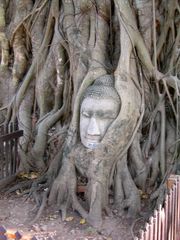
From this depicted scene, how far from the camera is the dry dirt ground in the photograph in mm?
3938

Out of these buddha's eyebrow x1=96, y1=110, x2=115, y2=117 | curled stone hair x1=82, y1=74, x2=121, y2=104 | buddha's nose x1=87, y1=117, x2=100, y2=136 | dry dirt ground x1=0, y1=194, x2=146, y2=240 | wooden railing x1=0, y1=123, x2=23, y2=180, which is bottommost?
dry dirt ground x1=0, y1=194, x2=146, y2=240

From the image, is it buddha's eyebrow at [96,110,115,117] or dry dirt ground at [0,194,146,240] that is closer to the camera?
dry dirt ground at [0,194,146,240]

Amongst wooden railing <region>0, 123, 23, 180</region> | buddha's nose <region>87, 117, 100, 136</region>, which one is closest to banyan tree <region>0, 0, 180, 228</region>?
buddha's nose <region>87, 117, 100, 136</region>

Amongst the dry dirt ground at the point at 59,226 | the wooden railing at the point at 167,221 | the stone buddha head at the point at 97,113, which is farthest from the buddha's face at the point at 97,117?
the wooden railing at the point at 167,221

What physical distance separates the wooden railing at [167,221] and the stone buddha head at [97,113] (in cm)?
135

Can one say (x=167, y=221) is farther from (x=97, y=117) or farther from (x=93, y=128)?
(x=97, y=117)

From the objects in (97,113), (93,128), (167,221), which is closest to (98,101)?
(97,113)

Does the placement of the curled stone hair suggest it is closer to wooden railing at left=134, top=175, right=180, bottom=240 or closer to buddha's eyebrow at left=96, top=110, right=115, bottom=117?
buddha's eyebrow at left=96, top=110, right=115, bottom=117

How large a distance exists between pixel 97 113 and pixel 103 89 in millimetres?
299

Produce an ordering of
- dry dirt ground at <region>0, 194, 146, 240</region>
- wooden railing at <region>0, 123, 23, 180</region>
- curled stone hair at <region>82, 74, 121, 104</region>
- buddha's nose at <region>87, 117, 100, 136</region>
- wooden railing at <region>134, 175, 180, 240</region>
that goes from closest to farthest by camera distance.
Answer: wooden railing at <region>134, 175, 180, 240</region> → dry dirt ground at <region>0, 194, 146, 240</region> → buddha's nose at <region>87, 117, 100, 136</region> → curled stone hair at <region>82, 74, 121, 104</region> → wooden railing at <region>0, 123, 23, 180</region>

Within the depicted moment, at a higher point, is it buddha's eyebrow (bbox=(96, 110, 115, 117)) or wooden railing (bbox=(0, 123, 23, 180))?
buddha's eyebrow (bbox=(96, 110, 115, 117))

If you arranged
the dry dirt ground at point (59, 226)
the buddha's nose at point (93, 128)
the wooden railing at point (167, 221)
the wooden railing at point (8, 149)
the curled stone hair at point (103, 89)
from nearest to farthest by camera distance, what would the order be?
the wooden railing at point (167, 221), the dry dirt ground at point (59, 226), the buddha's nose at point (93, 128), the curled stone hair at point (103, 89), the wooden railing at point (8, 149)

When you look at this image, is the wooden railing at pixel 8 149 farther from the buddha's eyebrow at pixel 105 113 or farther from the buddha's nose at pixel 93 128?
the buddha's eyebrow at pixel 105 113

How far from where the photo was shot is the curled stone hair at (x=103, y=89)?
4.50 meters
